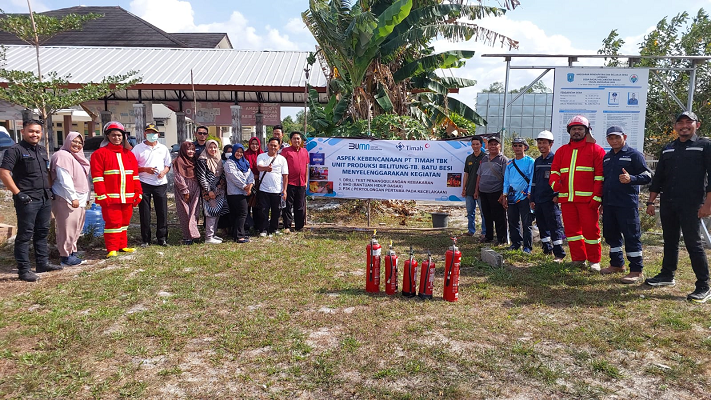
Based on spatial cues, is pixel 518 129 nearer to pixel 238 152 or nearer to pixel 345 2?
pixel 345 2

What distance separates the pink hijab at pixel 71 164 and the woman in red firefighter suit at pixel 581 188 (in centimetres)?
625

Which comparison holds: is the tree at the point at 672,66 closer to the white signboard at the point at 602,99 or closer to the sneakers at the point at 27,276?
the white signboard at the point at 602,99

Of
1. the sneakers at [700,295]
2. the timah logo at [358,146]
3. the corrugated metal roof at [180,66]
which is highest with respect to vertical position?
the corrugated metal roof at [180,66]

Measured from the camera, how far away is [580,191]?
6039mm

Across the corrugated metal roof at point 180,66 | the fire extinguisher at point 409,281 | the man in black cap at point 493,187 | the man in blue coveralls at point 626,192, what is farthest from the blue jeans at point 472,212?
the corrugated metal roof at point 180,66

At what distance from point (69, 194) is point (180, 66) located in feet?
43.3

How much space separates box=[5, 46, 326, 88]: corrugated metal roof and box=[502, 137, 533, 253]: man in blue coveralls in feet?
32.6

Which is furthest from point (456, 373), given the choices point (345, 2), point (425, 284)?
point (345, 2)

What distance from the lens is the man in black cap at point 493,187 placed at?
297 inches

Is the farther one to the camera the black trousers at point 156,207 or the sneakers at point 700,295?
the black trousers at point 156,207

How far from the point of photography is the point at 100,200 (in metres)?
6.55

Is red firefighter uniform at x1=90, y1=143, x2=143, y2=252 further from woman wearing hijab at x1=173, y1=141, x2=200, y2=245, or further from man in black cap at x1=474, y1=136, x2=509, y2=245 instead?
man in black cap at x1=474, y1=136, x2=509, y2=245

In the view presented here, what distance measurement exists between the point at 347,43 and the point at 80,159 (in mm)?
6273

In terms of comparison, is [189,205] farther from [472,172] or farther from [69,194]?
→ [472,172]
